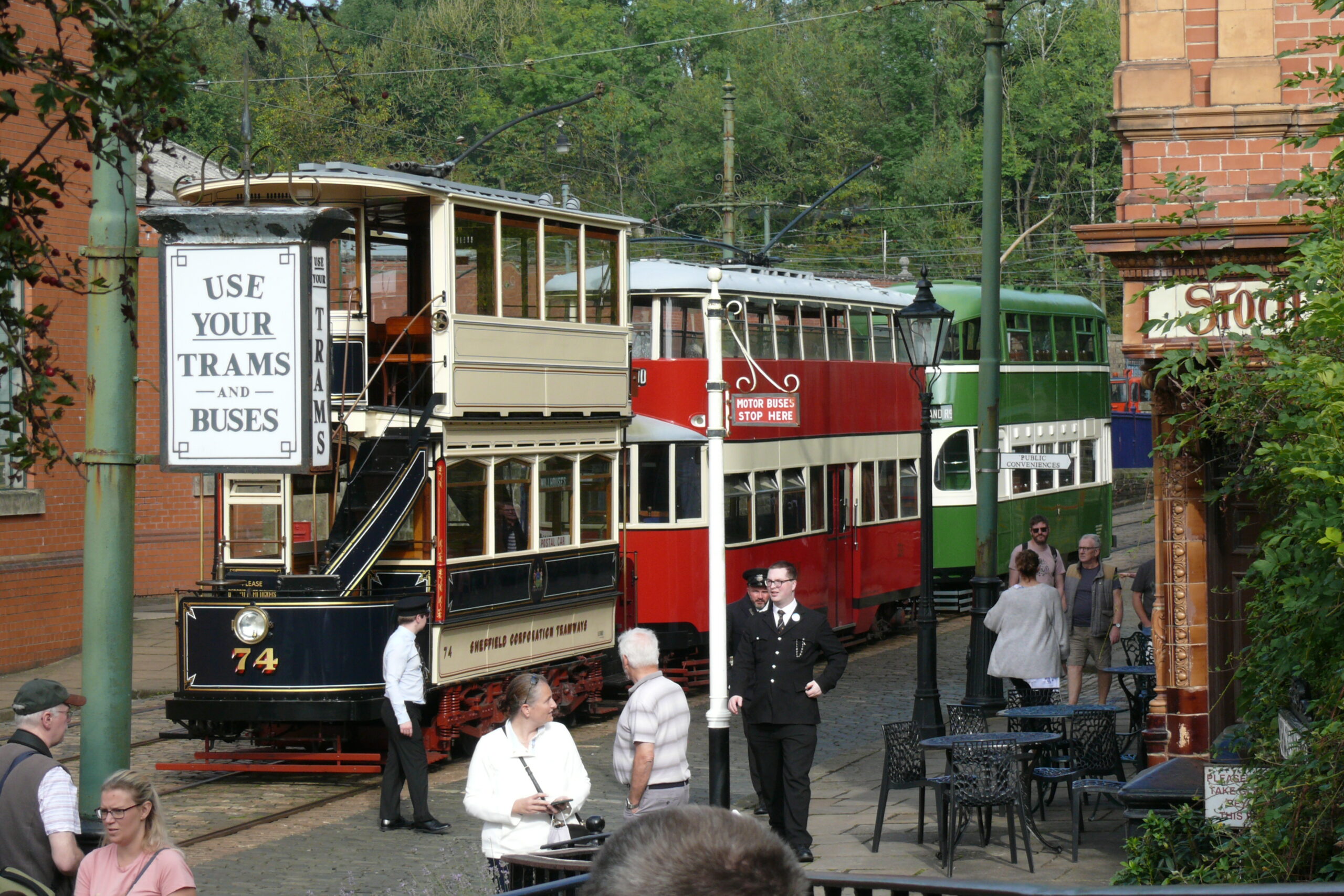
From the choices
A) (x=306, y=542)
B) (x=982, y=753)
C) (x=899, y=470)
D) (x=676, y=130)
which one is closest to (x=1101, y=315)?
(x=899, y=470)

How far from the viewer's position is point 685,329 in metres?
18.5

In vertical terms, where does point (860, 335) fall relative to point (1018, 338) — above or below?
below

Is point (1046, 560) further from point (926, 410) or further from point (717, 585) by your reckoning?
point (717, 585)

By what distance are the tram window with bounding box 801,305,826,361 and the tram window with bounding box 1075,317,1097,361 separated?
10.7 m

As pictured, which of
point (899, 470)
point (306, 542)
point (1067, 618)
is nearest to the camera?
point (306, 542)

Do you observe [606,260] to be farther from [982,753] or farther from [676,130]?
[676,130]

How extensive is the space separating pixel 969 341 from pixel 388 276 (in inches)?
533

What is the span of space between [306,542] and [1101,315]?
21.0m

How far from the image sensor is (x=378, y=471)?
14.4 meters

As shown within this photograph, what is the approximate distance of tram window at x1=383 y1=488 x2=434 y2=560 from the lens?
46.8 feet

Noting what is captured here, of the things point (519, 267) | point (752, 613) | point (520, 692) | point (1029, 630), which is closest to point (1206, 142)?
point (752, 613)

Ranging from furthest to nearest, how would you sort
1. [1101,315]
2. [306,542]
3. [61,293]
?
[1101,315]
[61,293]
[306,542]

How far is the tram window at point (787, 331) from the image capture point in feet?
65.4

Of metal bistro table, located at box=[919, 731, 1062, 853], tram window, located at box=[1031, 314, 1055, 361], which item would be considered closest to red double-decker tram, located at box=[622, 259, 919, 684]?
metal bistro table, located at box=[919, 731, 1062, 853]
